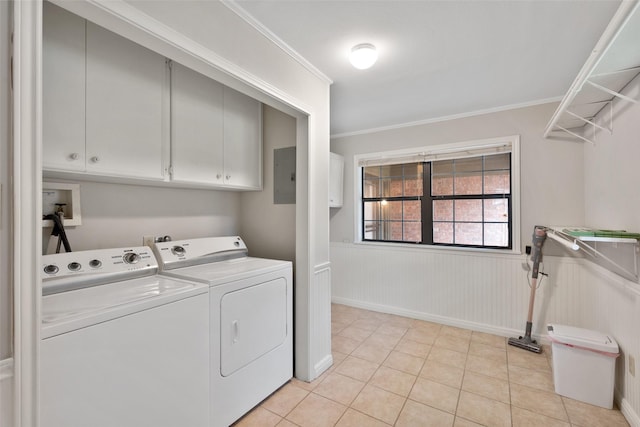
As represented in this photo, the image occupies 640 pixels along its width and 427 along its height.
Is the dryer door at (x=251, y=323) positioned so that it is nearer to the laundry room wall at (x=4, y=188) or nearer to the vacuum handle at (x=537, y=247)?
the laundry room wall at (x=4, y=188)

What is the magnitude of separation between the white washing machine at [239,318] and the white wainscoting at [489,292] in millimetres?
1906

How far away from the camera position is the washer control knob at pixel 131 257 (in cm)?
173

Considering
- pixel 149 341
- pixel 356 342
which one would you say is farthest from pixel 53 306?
pixel 356 342

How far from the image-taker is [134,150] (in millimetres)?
1697

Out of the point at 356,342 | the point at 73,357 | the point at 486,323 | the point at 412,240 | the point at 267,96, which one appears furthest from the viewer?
the point at 412,240

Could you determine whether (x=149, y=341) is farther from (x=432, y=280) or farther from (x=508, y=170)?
(x=508, y=170)

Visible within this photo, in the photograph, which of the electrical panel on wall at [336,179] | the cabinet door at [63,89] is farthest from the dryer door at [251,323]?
the electrical panel on wall at [336,179]

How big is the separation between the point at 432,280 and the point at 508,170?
149cm

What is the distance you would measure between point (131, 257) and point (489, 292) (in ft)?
10.9

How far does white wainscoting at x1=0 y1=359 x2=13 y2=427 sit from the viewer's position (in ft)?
2.91

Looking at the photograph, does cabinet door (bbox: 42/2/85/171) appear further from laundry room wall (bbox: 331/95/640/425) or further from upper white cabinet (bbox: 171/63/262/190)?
laundry room wall (bbox: 331/95/640/425)

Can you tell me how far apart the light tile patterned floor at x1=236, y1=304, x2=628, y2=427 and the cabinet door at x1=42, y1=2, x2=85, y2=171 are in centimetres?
178

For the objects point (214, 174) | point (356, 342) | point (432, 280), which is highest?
point (214, 174)

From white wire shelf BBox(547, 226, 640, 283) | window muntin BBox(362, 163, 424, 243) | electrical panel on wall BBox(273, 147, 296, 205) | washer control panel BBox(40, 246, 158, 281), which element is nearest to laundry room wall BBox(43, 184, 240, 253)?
washer control panel BBox(40, 246, 158, 281)
